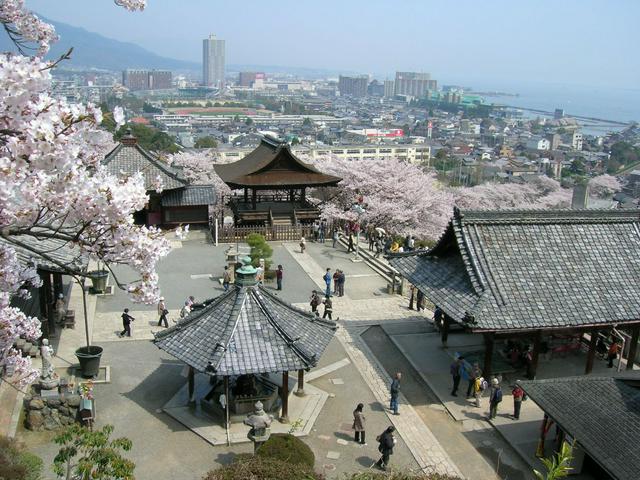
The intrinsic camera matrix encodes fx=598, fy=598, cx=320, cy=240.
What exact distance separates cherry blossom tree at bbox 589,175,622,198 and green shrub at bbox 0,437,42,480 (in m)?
91.5

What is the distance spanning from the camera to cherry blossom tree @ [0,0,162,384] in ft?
21.5

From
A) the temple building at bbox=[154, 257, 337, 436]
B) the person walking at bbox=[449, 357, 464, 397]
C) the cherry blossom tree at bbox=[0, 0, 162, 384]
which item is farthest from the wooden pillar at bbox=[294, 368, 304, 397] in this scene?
the cherry blossom tree at bbox=[0, 0, 162, 384]

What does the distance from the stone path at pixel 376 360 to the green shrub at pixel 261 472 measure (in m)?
2.90

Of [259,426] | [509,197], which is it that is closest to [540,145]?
[509,197]

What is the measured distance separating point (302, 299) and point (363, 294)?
2924 millimetres

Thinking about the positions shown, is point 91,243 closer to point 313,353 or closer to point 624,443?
point 313,353

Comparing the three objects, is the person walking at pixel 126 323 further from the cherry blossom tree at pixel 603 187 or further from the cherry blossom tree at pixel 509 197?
the cherry blossom tree at pixel 603 187

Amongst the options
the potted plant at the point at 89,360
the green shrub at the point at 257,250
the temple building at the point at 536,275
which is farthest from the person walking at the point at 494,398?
the green shrub at the point at 257,250

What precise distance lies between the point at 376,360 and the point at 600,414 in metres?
8.29

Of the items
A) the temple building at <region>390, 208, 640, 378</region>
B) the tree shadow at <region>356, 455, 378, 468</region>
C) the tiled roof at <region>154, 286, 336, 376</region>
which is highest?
the temple building at <region>390, 208, 640, 378</region>

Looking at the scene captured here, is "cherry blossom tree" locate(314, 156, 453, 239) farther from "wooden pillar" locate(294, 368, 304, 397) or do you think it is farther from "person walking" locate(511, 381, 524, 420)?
"person walking" locate(511, 381, 524, 420)

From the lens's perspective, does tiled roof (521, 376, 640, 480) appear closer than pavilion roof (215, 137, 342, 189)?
Yes

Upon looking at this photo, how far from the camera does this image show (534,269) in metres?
18.5

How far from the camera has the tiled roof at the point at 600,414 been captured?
1251 centimetres
